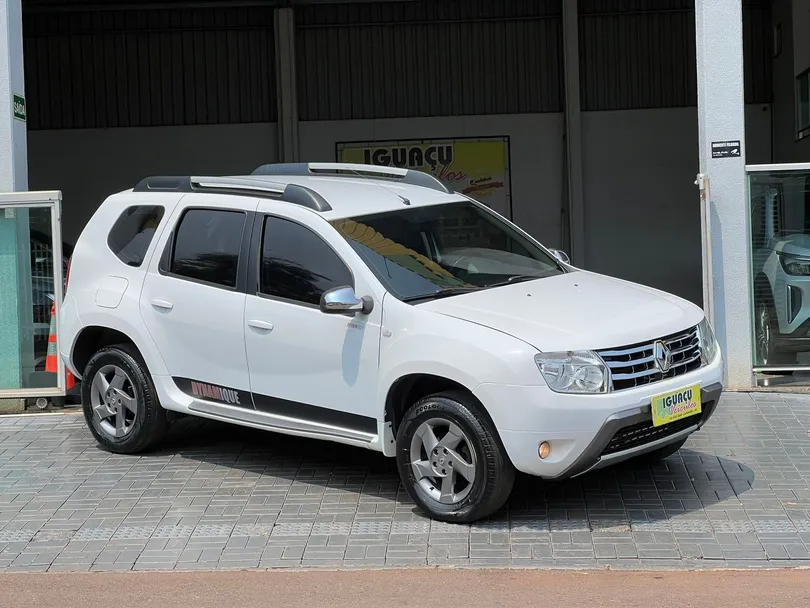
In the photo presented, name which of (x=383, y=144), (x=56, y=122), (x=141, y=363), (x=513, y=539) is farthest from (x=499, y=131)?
(x=513, y=539)

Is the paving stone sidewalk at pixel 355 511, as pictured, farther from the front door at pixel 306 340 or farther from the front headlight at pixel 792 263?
the front headlight at pixel 792 263

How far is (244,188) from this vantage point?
285 inches

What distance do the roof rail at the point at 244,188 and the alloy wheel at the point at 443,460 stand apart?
5.30 ft

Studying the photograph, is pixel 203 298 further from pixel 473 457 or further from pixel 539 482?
pixel 539 482

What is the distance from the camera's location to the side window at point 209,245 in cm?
710

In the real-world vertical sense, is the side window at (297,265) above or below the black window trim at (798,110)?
below

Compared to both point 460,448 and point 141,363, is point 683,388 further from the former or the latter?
point 141,363

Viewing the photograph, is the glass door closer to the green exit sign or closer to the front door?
the green exit sign

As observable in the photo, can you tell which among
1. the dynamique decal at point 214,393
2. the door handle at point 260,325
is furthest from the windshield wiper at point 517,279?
the dynamique decal at point 214,393

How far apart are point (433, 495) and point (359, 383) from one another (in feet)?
2.57

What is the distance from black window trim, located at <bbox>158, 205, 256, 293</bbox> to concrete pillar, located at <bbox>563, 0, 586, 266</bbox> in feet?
50.3

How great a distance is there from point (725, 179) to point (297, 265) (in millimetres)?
4392

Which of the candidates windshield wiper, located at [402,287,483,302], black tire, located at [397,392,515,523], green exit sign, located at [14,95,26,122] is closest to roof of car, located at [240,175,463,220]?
windshield wiper, located at [402,287,483,302]

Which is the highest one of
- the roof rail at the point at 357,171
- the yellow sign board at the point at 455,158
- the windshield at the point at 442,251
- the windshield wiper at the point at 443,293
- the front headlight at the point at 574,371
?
the yellow sign board at the point at 455,158
